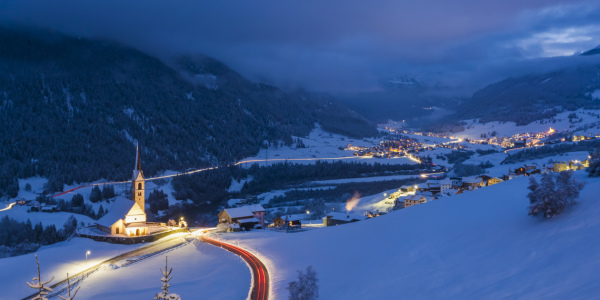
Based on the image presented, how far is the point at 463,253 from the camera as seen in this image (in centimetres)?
2222

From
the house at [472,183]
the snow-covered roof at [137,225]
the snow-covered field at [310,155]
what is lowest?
the snow-covered roof at [137,225]

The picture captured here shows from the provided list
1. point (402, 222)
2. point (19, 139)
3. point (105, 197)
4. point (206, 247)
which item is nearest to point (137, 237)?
point (206, 247)

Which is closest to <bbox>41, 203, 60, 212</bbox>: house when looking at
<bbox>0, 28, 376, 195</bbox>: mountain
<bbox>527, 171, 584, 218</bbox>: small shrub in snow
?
<bbox>0, 28, 376, 195</bbox>: mountain

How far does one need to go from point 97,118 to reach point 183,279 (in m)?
121

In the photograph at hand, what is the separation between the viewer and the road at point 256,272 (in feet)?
86.3

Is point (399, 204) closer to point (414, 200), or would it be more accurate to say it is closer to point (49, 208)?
point (414, 200)

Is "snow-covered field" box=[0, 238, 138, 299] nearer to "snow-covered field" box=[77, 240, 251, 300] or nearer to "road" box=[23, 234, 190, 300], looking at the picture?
"road" box=[23, 234, 190, 300]

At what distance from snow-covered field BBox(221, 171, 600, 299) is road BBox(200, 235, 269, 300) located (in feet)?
2.74

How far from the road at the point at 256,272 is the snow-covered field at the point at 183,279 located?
578 millimetres

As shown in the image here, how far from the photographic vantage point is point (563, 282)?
594 inches

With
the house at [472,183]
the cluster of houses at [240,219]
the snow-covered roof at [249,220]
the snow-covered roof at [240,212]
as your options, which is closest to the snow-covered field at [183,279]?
the cluster of houses at [240,219]

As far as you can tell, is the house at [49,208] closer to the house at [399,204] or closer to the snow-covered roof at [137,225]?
the snow-covered roof at [137,225]

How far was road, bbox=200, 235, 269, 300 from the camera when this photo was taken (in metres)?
26.3

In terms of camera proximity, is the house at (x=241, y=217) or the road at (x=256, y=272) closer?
the road at (x=256, y=272)
